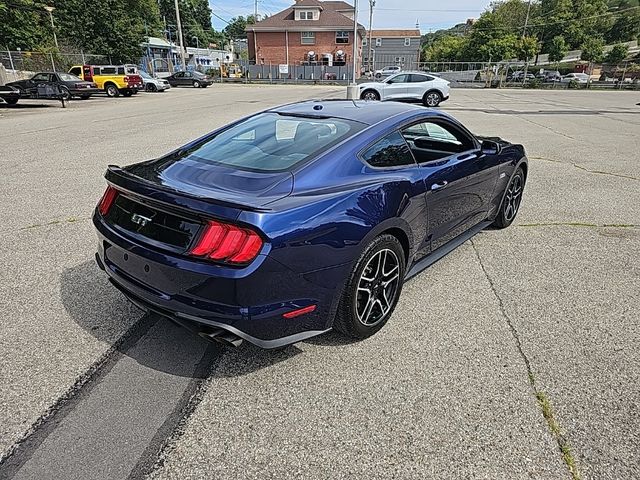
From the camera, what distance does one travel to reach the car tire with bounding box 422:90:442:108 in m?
21.8

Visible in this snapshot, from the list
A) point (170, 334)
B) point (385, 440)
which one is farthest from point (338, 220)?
point (170, 334)

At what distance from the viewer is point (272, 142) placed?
3.12m

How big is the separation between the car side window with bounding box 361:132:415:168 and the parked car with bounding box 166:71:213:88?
39.9 meters

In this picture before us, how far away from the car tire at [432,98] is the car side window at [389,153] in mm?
20184

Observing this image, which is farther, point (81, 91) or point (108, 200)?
point (81, 91)

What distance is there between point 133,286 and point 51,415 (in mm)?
765

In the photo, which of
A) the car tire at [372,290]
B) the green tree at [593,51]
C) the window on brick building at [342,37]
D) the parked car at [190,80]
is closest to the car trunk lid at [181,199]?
the car tire at [372,290]

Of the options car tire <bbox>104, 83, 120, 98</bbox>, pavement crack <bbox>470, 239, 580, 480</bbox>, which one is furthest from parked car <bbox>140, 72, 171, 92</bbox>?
pavement crack <bbox>470, 239, 580, 480</bbox>

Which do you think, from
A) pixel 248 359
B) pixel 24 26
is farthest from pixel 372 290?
pixel 24 26

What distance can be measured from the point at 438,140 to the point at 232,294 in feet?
8.89

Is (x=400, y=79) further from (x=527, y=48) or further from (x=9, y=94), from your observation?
(x=527, y=48)

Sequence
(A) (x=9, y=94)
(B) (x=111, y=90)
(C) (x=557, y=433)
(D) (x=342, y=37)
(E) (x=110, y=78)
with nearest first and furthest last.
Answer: (C) (x=557, y=433), (A) (x=9, y=94), (E) (x=110, y=78), (B) (x=111, y=90), (D) (x=342, y=37)

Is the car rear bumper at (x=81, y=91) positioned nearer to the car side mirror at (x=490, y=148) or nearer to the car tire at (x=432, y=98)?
the car tire at (x=432, y=98)

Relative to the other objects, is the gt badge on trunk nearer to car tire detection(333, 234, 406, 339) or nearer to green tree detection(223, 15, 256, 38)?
car tire detection(333, 234, 406, 339)
